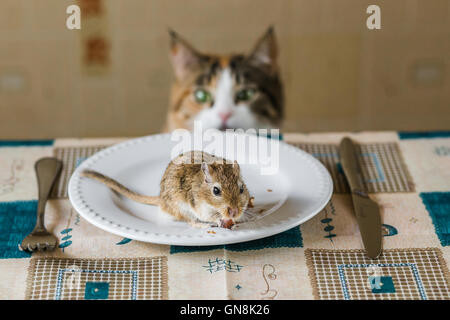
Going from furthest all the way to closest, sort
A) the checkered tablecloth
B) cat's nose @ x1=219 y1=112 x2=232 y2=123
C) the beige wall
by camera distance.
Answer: the beige wall < cat's nose @ x1=219 y1=112 x2=232 y2=123 < the checkered tablecloth

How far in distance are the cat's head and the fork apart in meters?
0.56

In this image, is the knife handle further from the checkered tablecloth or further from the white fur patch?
the white fur patch

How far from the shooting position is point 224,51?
2.16 metres

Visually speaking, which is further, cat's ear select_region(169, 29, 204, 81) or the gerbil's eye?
cat's ear select_region(169, 29, 204, 81)

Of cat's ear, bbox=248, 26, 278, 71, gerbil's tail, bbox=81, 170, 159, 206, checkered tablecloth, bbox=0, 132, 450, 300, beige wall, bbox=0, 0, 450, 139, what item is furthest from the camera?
beige wall, bbox=0, 0, 450, 139

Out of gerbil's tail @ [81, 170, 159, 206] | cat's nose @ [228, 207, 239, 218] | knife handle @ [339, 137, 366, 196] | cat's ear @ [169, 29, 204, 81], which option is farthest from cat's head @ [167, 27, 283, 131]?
cat's nose @ [228, 207, 239, 218]

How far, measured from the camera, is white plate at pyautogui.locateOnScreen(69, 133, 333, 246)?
0.64 meters

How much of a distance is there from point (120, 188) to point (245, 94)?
2.33 feet

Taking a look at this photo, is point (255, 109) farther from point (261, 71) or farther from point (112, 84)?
point (112, 84)

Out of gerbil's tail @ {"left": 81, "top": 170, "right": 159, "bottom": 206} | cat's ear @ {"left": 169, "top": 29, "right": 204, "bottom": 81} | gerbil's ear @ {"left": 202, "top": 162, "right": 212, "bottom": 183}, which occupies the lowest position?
cat's ear @ {"left": 169, "top": 29, "right": 204, "bottom": 81}

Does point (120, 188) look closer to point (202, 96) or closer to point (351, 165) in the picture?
point (351, 165)

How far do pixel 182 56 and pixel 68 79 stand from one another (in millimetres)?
917

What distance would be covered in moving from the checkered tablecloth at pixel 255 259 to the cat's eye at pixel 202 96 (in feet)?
2.13
